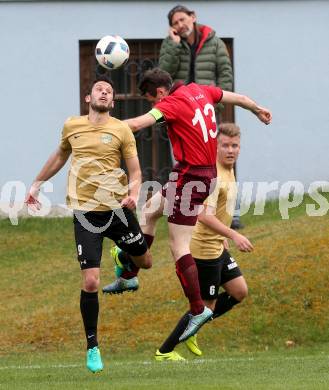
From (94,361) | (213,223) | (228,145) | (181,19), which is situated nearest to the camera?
(94,361)

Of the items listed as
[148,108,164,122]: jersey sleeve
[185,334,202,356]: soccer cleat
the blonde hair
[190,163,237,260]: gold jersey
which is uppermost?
[148,108,164,122]: jersey sleeve

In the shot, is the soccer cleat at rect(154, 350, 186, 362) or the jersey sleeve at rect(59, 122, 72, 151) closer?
the jersey sleeve at rect(59, 122, 72, 151)

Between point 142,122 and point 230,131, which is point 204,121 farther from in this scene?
point 230,131

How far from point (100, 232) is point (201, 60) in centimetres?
555

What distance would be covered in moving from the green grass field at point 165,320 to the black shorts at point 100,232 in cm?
96

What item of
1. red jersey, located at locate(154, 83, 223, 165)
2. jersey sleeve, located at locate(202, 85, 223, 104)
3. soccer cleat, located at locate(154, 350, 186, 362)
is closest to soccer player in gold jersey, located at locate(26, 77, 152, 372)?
red jersey, located at locate(154, 83, 223, 165)

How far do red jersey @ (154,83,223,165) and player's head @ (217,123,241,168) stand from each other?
68 cm

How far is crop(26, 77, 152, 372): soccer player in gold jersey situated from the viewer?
1138cm

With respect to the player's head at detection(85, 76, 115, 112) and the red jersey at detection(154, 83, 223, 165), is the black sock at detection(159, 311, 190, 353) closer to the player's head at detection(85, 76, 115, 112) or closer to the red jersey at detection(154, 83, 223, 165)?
the red jersey at detection(154, 83, 223, 165)

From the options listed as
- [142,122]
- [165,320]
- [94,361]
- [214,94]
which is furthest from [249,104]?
[165,320]

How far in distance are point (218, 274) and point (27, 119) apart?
24.7ft

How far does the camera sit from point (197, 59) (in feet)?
54.6

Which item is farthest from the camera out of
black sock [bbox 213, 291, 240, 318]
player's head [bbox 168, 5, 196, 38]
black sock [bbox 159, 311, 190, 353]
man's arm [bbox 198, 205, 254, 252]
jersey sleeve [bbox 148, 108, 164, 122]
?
player's head [bbox 168, 5, 196, 38]

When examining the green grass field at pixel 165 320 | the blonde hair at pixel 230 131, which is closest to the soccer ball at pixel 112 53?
the blonde hair at pixel 230 131
